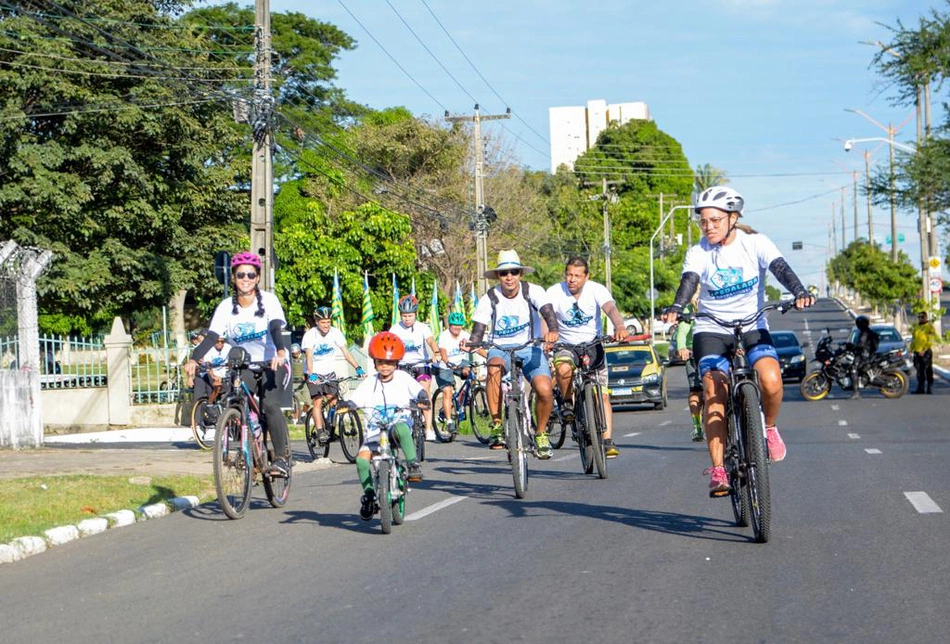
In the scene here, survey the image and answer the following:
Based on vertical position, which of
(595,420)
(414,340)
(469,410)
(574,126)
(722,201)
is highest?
(574,126)

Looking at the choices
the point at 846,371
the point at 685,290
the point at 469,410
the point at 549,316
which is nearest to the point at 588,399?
the point at 549,316

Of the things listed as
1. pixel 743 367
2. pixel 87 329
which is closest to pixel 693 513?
pixel 743 367

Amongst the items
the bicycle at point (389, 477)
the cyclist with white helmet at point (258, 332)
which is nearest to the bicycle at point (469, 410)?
the cyclist with white helmet at point (258, 332)

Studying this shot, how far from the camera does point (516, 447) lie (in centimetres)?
1116

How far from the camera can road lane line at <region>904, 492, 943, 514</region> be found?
10.1 m

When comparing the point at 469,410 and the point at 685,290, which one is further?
the point at 469,410

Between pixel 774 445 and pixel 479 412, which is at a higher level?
pixel 774 445

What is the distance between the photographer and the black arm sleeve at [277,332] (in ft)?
35.3

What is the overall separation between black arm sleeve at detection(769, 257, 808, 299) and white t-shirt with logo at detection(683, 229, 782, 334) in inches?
1.9

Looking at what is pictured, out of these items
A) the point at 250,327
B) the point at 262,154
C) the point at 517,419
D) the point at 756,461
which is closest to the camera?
the point at 756,461

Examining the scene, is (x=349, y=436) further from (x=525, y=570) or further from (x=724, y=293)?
(x=525, y=570)

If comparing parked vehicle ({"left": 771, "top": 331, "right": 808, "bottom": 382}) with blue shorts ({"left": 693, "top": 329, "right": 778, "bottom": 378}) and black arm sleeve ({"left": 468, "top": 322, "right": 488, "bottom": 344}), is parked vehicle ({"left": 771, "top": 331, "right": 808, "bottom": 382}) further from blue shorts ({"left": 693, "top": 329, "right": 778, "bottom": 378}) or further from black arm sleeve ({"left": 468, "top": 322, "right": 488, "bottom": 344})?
blue shorts ({"left": 693, "top": 329, "right": 778, "bottom": 378})

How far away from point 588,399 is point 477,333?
3.70ft

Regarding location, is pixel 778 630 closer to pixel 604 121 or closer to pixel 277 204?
pixel 277 204
